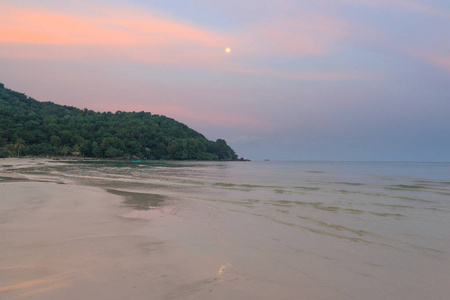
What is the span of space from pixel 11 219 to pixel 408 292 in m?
10.7

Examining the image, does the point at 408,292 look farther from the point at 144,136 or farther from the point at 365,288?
the point at 144,136

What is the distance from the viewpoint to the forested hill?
12556cm

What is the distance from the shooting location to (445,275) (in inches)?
223

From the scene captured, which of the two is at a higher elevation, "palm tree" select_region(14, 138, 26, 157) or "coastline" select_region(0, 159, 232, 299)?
"palm tree" select_region(14, 138, 26, 157)

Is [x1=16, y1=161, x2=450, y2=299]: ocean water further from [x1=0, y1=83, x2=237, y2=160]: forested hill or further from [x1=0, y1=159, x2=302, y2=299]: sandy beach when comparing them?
[x1=0, y1=83, x2=237, y2=160]: forested hill

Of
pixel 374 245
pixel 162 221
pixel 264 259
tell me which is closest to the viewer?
pixel 264 259

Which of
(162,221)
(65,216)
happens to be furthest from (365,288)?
(65,216)

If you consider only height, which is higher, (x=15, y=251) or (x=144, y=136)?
(x=144, y=136)

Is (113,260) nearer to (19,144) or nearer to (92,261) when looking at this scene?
(92,261)

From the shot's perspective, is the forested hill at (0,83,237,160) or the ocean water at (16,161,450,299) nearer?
the ocean water at (16,161,450,299)

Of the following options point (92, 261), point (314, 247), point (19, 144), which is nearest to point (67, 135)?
point (19, 144)

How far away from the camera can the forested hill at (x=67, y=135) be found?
126 m

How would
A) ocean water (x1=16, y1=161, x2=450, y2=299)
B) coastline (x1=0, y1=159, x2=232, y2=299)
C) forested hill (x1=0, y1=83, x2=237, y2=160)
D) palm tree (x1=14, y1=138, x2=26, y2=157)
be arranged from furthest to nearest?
1. forested hill (x1=0, y1=83, x2=237, y2=160)
2. palm tree (x1=14, y1=138, x2=26, y2=157)
3. ocean water (x1=16, y1=161, x2=450, y2=299)
4. coastline (x1=0, y1=159, x2=232, y2=299)

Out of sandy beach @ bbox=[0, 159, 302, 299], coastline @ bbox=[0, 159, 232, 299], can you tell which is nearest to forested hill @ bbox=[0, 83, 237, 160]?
coastline @ bbox=[0, 159, 232, 299]
